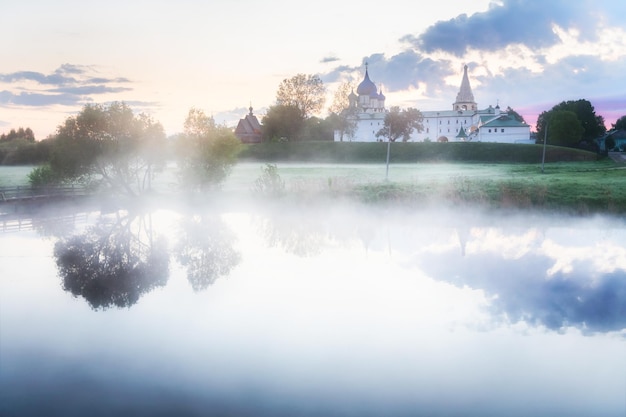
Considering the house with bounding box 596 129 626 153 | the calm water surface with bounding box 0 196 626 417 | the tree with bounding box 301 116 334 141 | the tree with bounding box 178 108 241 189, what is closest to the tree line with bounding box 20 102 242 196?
the tree with bounding box 178 108 241 189

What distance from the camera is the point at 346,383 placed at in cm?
1237

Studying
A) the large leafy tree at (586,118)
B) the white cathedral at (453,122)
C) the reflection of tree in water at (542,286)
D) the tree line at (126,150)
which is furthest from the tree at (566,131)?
the reflection of tree in water at (542,286)

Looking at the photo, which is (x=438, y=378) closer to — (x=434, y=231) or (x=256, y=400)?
(x=256, y=400)

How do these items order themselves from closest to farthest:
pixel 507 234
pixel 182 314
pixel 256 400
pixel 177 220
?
pixel 256 400, pixel 182 314, pixel 507 234, pixel 177 220

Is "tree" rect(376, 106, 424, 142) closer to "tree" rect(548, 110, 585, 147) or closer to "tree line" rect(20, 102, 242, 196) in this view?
"tree" rect(548, 110, 585, 147)

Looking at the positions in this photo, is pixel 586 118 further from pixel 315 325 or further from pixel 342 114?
pixel 315 325

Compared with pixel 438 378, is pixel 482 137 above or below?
above

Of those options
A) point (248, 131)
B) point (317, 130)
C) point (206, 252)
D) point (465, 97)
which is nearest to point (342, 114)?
point (317, 130)

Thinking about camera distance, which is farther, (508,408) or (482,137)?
(482,137)

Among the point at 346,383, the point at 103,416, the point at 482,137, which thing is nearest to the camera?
the point at 103,416

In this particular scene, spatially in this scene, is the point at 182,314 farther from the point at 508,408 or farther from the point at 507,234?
the point at 507,234

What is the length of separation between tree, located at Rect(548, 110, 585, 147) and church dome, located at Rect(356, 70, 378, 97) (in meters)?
57.2

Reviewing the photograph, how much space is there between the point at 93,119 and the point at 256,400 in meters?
42.3

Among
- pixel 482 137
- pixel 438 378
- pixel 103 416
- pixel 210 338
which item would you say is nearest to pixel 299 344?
pixel 210 338
